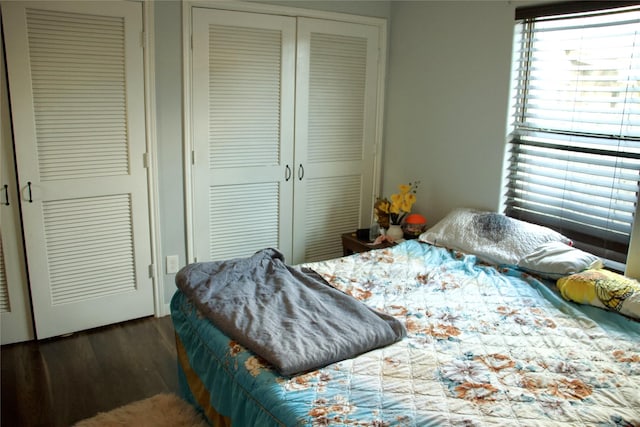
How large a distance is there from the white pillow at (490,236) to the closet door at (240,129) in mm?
1155

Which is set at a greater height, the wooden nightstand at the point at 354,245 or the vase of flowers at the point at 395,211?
the vase of flowers at the point at 395,211

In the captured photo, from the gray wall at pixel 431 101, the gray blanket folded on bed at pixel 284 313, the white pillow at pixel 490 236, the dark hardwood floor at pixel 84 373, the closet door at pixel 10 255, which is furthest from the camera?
the gray wall at pixel 431 101

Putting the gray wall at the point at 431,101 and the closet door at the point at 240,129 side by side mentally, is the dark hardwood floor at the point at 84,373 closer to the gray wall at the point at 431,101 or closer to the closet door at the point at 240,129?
the gray wall at the point at 431,101

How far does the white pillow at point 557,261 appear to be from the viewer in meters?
2.71

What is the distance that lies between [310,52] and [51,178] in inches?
74.1

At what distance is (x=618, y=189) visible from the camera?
9.39 feet

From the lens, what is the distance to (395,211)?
12.6ft

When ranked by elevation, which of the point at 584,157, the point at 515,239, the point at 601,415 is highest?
the point at 584,157

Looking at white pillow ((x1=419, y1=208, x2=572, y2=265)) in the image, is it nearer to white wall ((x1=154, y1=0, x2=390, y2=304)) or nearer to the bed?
the bed

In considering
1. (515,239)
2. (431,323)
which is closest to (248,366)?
(431,323)

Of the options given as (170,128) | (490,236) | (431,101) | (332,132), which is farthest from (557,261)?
(170,128)

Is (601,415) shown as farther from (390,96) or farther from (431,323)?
(390,96)

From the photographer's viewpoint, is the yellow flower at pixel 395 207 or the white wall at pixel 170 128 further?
the yellow flower at pixel 395 207

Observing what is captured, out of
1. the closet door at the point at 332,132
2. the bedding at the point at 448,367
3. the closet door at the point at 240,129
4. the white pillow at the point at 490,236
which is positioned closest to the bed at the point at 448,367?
the bedding at the point at 448,367
